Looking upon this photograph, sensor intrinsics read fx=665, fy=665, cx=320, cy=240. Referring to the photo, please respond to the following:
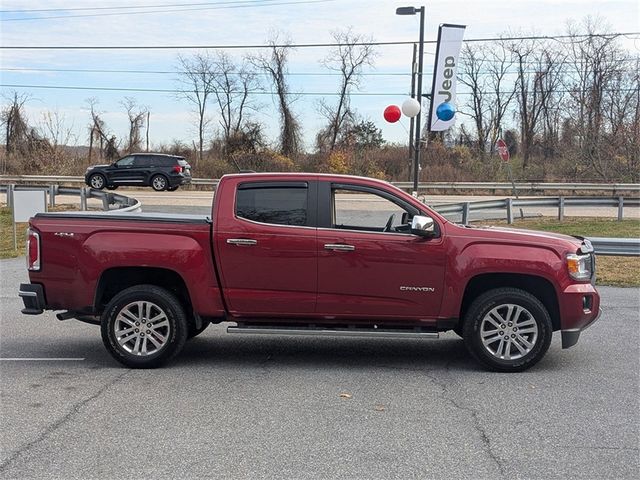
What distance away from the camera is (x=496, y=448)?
14.5ft

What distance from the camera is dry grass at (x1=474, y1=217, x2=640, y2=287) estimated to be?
1196 cm

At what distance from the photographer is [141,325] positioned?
6.33m

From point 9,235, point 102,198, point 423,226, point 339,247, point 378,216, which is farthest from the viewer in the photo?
point 102,198

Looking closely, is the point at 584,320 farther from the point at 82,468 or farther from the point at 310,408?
the point at 82,468

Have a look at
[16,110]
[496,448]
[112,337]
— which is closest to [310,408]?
[496,448]

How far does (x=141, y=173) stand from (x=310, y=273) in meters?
24.4

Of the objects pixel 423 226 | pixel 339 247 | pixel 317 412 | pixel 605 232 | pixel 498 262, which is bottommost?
pixel 317 412

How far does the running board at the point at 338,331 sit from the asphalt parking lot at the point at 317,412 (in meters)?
0.37

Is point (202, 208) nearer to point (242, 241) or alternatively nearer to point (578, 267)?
point (242, 241)

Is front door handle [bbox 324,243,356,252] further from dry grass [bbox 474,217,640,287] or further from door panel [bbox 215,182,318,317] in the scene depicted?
dry grass [bbox 474,217,640,287]

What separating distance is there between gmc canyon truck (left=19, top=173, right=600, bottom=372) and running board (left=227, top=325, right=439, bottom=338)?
0.04 feet

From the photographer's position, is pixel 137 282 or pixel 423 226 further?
pixel 137 282

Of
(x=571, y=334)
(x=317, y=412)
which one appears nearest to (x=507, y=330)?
(x=571, y=334)

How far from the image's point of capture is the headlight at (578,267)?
616 cm
